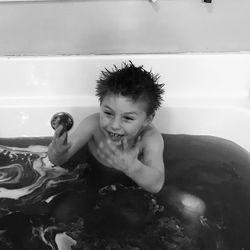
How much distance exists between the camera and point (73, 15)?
62.1 inches

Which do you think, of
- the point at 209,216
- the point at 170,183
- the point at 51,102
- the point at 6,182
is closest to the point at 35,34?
the point at 51,102

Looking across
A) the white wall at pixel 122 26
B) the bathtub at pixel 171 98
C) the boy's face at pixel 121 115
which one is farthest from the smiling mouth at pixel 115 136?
the white wall at pixel 122 26

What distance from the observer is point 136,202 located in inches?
55.8

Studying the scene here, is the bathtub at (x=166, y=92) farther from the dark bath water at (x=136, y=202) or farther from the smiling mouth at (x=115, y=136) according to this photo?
the smiling mouth at (x=115, y=136)

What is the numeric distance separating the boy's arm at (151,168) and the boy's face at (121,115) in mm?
99

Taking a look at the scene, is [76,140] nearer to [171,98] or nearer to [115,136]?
[115,136]

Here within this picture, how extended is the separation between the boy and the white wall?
0.23 metres

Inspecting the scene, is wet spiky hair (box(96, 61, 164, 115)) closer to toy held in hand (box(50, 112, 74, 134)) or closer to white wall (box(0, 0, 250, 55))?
toy held in hand (box(50, 112, 74, 134))

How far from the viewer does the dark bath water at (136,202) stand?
1.32 meters

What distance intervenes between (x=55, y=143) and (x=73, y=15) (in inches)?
17.4

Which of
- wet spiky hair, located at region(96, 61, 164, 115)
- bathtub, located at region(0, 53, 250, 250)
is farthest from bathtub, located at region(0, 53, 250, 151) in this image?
wet spiky hair, located at region(96, 61, 164, 115)

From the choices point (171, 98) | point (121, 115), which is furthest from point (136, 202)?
point (171, 98)

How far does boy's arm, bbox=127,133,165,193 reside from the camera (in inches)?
53.4

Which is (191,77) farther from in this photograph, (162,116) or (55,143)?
(55,143)
